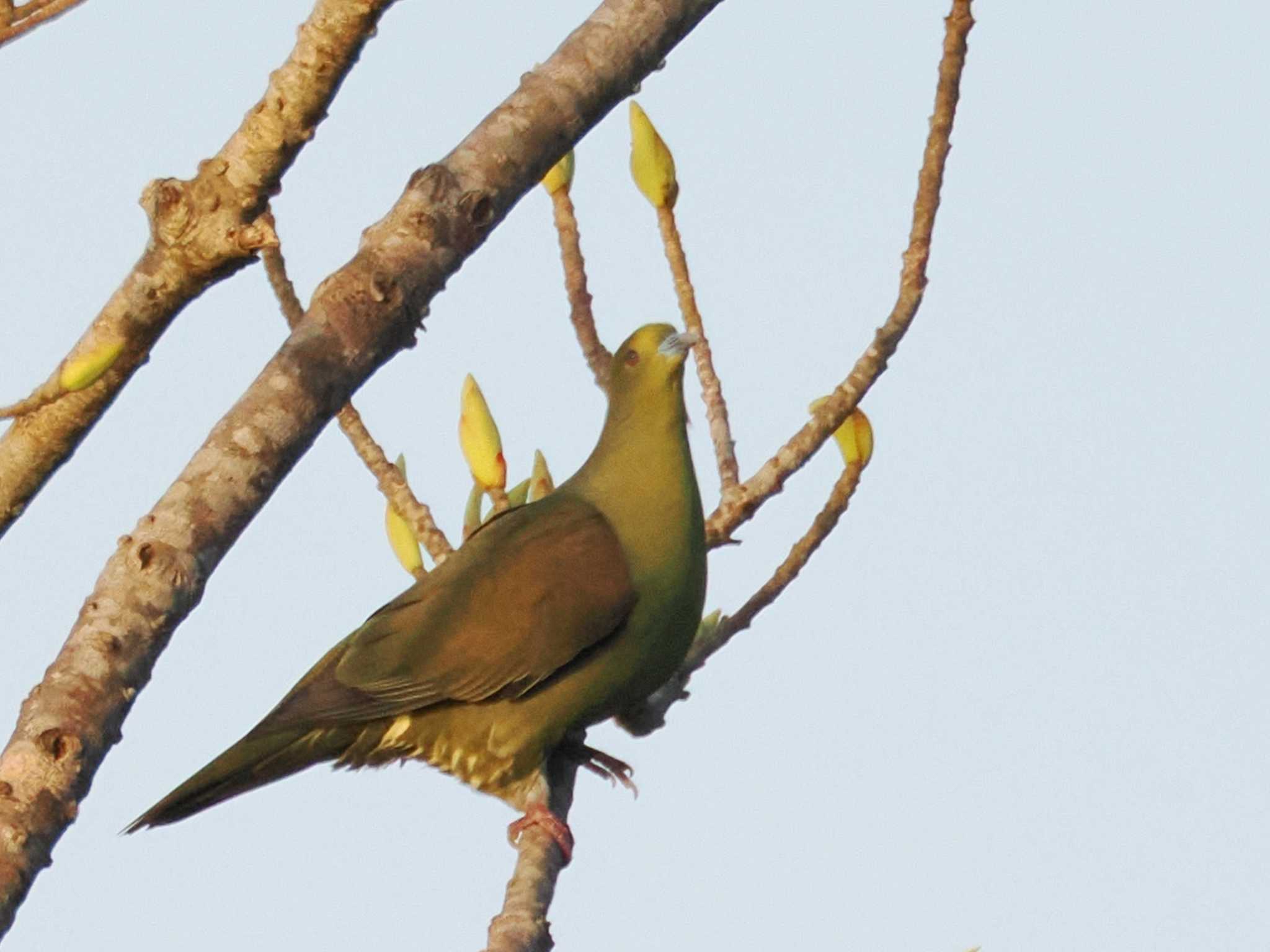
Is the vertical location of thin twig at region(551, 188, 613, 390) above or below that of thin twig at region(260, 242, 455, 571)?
above

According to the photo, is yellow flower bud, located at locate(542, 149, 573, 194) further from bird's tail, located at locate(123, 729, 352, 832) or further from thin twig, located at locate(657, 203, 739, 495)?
bird's tail, located at locate(123, 729, 352, 832)

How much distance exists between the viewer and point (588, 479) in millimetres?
5188

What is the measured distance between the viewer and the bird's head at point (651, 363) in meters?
5.10

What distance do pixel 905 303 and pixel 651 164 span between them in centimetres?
83

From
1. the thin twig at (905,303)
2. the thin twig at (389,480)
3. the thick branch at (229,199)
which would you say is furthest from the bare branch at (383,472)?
the thick branch at (229,199)

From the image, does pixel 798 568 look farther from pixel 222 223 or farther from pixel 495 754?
pixel 222 223

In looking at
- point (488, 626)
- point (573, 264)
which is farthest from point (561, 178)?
point (488, 626)

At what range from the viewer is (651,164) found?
15.0 feet

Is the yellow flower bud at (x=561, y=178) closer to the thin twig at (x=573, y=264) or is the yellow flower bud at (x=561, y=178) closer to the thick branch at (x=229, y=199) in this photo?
the thin twig at (x=573, y=264)

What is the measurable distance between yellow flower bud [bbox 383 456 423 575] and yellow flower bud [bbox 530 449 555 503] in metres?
0.56

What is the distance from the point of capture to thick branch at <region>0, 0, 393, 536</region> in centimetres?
270

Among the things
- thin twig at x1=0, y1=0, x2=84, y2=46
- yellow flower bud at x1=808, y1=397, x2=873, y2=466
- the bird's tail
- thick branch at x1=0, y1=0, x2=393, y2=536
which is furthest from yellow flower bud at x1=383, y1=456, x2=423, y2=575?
thin twig at x1=0, y1=0, x2=84, y2=46

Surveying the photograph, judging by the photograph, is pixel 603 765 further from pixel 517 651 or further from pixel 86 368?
pixel 86 368

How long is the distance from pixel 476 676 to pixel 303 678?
53 cm
